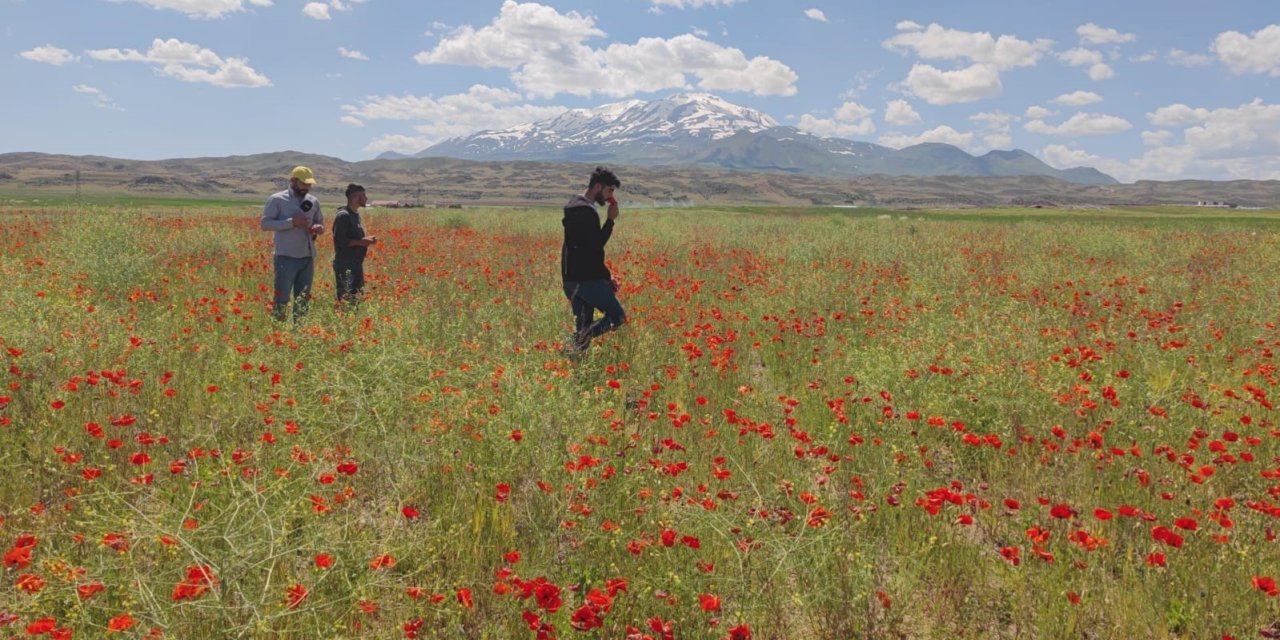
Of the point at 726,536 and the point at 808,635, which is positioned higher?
the point at 726,536

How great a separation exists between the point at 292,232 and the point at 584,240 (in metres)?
3.26

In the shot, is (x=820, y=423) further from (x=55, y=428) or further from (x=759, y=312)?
(x=55, y=428)

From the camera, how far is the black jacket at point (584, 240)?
6176 mm

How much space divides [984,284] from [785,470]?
8.09 metres

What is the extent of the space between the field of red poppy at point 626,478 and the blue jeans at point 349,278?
0.73 metres

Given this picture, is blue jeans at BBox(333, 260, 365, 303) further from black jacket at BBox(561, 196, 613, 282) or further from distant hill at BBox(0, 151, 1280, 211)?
distant hill at BBox(0, 151, 1280, 211)

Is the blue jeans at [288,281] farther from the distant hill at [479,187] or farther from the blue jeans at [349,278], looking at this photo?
the distant hill at [479,187]

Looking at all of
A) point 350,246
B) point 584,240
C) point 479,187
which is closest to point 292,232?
point 350,246

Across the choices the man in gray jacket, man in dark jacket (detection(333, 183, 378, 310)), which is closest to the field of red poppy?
the man in gray jacket

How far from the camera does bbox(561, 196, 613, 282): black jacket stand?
618 cm

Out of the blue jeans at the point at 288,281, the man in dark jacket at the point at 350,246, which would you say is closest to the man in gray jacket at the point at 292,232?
the blue jeans at the point at 288,281

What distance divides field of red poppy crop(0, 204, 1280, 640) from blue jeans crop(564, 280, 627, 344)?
1.27 feet

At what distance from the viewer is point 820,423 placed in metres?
4.96

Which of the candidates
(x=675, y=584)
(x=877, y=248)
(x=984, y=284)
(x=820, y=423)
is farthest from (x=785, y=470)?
(x=877, y=248)
